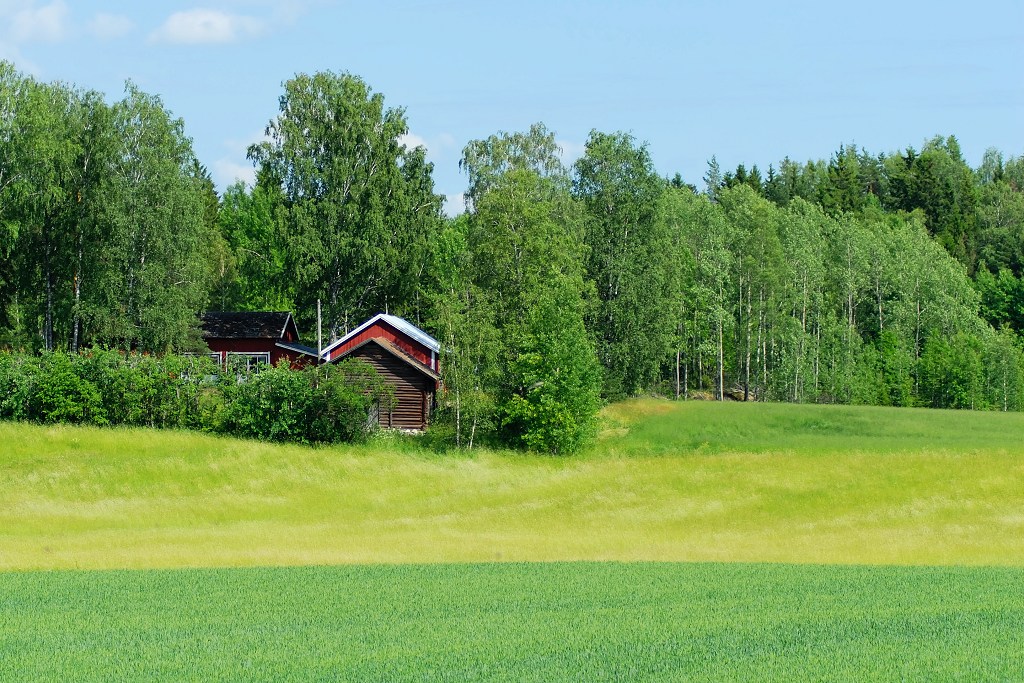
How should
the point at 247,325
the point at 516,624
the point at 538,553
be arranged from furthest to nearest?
the point at 247,325 → the point at 538,553 → the point at 516,624

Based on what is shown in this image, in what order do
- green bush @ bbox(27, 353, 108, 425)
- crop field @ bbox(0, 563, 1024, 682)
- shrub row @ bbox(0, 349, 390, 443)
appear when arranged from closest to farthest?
1. crop field @ bbox(0, 563, 1024, 682)
2. green bush @ bbox(27, 353, 108, 425)
3. shrub row @ bbox(0, 349, 390, 443)

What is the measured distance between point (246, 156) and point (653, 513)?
3882cm

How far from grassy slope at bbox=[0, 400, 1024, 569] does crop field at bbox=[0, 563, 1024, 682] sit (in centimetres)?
516

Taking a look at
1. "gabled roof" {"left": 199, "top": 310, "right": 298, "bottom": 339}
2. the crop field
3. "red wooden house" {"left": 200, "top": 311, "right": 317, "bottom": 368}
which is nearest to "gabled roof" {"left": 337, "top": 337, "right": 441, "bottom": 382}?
"red wooden house" {"left": 200, "top": 311, "right": 317, "bottom": 368}

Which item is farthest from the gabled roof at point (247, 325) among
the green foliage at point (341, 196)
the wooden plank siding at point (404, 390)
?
the wooden plank siding at point (404, 390)

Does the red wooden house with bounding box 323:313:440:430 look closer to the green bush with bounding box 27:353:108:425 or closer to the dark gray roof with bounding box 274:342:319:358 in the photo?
the green bush with bounding box 27:353:108:425

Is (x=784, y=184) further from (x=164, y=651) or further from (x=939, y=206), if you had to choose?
(x=164, y=651)

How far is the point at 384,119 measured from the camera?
6919 centimetres

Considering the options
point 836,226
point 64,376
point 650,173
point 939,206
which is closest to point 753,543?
point 64,376

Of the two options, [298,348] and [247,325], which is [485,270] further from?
[247,325]

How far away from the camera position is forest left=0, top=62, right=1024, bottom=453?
179 feet

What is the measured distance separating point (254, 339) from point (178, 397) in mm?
24611

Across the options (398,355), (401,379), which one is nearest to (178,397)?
(398,355)

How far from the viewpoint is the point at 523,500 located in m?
42.3
